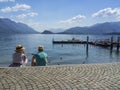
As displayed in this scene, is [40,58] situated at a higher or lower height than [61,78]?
higher

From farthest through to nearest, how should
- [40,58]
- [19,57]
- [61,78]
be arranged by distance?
[40,58] < [19,57] < [61,78]

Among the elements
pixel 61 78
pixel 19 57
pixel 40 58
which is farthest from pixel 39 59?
pixel 61 78

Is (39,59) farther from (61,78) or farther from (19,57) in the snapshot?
(61,78)

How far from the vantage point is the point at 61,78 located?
32.0 feet

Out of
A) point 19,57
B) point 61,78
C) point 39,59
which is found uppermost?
point 19,57

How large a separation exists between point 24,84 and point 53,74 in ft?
6.16

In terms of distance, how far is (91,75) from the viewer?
10398mm

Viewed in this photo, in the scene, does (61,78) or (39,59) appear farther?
(39,59)

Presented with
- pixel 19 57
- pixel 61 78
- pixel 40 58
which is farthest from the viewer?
pixel 40 58

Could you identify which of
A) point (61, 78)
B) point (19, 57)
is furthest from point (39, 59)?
point (61, 78)

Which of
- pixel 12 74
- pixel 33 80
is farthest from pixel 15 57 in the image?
pixel 33 80

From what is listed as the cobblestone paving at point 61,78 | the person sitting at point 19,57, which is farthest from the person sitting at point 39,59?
the cobblestone paving at point 61,78

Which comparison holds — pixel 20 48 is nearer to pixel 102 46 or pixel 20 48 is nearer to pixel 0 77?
pixel 0 77

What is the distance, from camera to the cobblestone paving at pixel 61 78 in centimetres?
859
